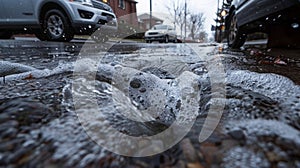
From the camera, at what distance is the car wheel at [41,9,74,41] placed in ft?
14.4

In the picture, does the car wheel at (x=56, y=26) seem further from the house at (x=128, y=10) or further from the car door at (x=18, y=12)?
the house at (x=128, y=10)

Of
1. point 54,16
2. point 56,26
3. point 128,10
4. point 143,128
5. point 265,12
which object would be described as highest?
point 128,10

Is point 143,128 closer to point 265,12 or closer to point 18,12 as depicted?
point 265,12

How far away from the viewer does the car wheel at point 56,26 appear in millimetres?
4398

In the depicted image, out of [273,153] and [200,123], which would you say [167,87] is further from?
[273,153]

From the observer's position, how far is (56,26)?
182 inches

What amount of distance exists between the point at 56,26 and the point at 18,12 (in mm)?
975

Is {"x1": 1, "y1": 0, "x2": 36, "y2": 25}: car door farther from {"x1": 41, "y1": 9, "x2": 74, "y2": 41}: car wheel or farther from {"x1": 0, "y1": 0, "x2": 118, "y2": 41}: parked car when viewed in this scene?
{"x1": 41, "y1": 9, "x2": 74, "y2": 41}: car wheel

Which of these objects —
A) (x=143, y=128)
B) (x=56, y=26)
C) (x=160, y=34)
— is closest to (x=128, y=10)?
(x=160, y=34)

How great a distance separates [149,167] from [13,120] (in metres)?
0.39

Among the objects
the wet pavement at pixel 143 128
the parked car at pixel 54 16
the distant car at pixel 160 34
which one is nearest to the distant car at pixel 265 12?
the wet pavement at pixel 143 128

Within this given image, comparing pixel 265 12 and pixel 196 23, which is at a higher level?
pixel 196 23

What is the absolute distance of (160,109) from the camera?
97 centimetres

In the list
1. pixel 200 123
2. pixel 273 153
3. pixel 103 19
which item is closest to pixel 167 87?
pixel 200 123
